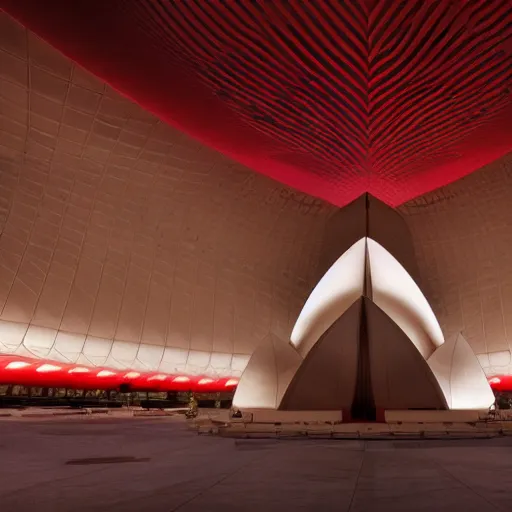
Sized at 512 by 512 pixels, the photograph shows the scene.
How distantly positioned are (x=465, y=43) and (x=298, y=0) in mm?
3214

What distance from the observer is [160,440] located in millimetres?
6922

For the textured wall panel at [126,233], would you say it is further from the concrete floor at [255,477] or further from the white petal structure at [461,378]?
the concrete floor at [255,477]

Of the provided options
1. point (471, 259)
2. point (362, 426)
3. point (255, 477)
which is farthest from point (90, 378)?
point (471, 259)

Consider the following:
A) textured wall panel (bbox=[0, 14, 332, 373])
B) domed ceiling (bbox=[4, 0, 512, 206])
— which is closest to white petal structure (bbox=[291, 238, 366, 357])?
domed ceiling (bbox=[4, 0, 512, 206])

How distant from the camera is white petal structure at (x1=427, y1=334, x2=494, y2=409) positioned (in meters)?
11.8

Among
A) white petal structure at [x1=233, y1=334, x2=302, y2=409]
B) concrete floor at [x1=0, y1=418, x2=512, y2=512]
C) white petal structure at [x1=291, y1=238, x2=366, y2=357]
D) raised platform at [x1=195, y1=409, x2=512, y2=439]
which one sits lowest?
concrete floor at [x1=0, y1=418, x2=512, y2=512]

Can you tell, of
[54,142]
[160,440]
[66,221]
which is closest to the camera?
[160,440]

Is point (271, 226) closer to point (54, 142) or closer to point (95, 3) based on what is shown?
point (54, 142)

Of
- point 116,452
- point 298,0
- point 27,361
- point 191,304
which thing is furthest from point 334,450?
point 191,304

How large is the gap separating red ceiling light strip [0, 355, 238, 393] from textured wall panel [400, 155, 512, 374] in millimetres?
10153

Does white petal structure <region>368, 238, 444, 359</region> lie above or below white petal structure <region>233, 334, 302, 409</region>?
above

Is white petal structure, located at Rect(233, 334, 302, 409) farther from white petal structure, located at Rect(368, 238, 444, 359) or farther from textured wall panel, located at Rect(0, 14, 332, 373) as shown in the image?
textured wall panel, located at Rect(0, 14, 332, 373)

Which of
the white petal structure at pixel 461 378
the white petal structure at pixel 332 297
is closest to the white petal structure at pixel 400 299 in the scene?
the white petal structure at pixel 332 297

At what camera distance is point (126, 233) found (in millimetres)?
19359
